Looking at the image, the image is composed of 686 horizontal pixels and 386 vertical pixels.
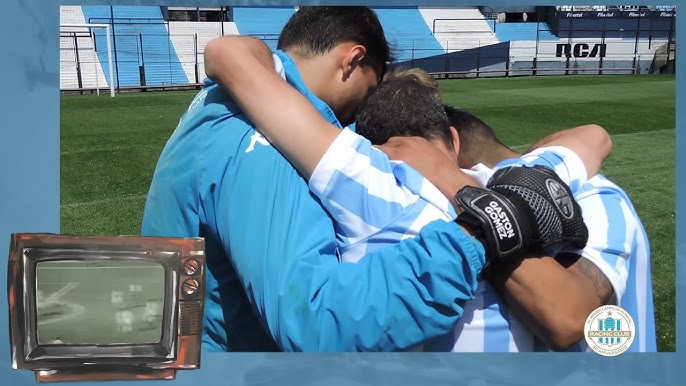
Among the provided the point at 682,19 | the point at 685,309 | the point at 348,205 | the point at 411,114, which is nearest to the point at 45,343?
the point at 348,205

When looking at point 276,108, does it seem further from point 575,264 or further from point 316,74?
point 575,264

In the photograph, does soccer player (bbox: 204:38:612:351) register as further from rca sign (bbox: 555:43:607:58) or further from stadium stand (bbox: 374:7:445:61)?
rca sign (bbox: 555:43:607:58)

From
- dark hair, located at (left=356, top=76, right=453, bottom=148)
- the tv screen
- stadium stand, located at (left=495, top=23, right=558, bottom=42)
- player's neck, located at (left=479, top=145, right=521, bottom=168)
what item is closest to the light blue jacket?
dark hair, located at (left=356, top=76, right=453, bottom=148)

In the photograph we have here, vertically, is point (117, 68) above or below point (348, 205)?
above

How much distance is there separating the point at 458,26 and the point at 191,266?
110 cm

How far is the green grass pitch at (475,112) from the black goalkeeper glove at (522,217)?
0.58m

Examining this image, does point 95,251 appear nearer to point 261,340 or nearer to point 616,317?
point 261,340

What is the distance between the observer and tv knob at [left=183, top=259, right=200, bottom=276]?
5.59 ft

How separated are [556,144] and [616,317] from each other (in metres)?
0.45

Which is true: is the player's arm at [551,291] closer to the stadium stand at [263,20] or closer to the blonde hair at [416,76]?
the blonde hair at [416,76]

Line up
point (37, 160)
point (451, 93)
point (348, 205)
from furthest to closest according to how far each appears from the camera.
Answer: point (451, 93), point (37, 160), point (348, 205)

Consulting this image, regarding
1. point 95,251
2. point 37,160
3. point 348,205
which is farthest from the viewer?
point 37,160

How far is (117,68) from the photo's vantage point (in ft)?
8.39

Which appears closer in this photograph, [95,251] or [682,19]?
[95,251]
